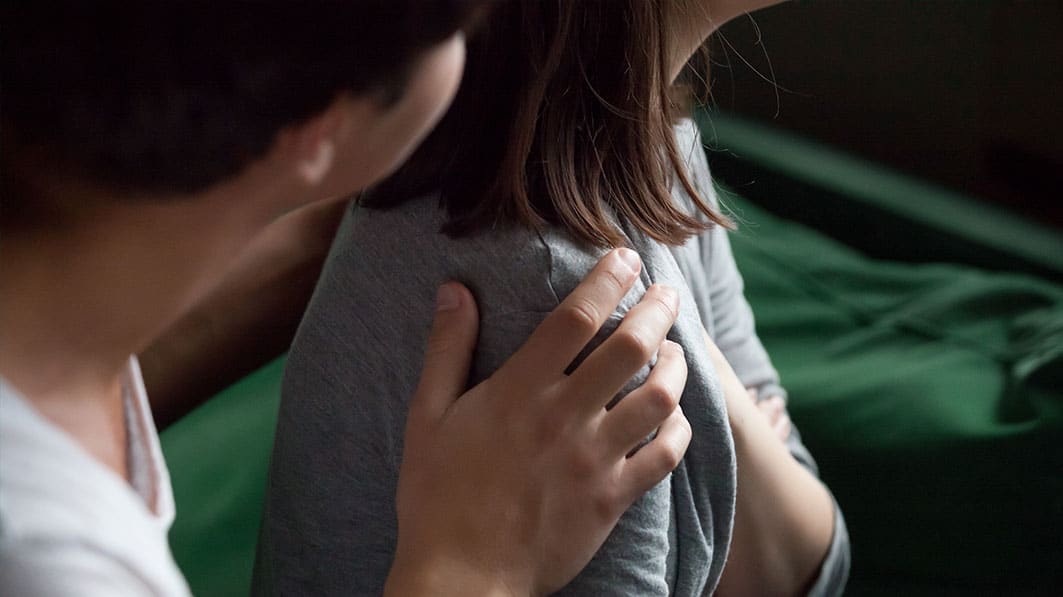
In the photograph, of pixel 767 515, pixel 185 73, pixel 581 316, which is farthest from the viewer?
pixel 767 515

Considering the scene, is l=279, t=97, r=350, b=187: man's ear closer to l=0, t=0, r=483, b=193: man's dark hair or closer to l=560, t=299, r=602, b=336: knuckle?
l=0, t=0, r=483, b=193: man's dark hair

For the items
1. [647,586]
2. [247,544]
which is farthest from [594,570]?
[247,544]

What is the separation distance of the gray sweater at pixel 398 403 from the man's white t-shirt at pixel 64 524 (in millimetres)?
234

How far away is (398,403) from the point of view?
0.66 m

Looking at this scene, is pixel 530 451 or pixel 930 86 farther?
pixel 930 86

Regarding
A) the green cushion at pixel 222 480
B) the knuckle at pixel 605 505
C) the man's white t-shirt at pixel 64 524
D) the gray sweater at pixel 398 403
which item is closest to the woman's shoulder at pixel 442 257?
the gray sweater at pixel 398 403

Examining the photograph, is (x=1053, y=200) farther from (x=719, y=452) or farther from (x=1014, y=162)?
(x=719, y=452)

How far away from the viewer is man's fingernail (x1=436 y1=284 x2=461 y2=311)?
0.60 meters

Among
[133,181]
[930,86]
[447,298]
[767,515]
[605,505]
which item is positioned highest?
[133,181]

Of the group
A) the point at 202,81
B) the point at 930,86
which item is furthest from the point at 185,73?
the point at 930,86

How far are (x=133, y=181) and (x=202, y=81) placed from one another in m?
0.05

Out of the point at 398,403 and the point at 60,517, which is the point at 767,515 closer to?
the point at 398,403

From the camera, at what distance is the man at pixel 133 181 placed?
363mm

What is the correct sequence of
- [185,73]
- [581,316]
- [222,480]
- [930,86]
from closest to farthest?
1. [185,73]
2. [581,316]
3. [222,480]
4. [930,86]
